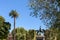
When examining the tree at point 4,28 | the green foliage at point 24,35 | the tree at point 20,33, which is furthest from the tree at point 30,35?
the tree at point 4,28

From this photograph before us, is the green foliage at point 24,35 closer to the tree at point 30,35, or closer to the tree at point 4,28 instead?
the tree at point 30,35

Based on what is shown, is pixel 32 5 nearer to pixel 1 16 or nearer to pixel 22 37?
pixel 1 16

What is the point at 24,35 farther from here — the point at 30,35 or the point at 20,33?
the point at 30,35

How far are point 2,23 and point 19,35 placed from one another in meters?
13.7

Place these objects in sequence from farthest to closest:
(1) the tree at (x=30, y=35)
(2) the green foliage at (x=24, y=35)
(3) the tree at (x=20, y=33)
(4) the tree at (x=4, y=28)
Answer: (3) the tree at (x=20, y=33), (2) the green foliage at (x=24, y=35), (1) the tree at (x=30, y=35), (4) the tree at (x=4, y=28)

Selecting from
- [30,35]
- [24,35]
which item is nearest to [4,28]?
[30,35]

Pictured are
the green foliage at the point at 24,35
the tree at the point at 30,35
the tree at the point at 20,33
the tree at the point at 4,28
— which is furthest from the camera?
the tree at the point at 20,33

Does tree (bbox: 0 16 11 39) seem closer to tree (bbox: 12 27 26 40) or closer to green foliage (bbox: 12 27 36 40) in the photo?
green foliage (bbox: 12 27 36 40)

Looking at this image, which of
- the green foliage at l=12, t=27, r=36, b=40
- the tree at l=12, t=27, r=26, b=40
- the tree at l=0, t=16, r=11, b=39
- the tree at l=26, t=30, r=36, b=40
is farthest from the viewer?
the tree at l=12, t=27, r=26, b=40

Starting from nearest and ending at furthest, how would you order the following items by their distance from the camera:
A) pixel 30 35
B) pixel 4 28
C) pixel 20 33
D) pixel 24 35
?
pixel 4 28 → pixel 30 35 → pixel 24 35 → pixel 20 33

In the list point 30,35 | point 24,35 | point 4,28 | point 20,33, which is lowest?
point 24,35

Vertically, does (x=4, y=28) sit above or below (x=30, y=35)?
above

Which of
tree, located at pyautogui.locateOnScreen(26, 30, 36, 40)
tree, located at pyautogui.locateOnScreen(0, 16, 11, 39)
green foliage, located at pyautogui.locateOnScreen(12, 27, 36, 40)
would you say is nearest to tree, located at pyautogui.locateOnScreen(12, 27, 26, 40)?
green foliage, located at pyautogui.locateOnScreen(12, 27, 36, 40)

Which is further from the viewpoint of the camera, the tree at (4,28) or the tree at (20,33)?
the tree at (20,33)
